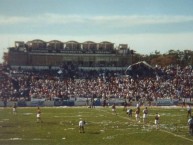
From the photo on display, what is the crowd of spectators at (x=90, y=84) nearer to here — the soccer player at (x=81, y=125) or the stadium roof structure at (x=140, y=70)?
the stadium roof structure at (x=140, y=70)

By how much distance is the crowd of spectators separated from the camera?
7848 centimetres

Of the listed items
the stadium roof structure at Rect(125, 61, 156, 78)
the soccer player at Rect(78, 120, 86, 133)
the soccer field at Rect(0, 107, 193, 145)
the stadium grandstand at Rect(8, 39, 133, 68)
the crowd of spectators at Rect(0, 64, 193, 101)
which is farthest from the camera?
the stadium grandstand at Rect(8, 39, 133, 68)

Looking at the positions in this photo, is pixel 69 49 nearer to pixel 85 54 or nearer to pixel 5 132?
pixel 85 54

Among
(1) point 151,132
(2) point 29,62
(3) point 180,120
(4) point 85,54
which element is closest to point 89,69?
(4) point 85,54

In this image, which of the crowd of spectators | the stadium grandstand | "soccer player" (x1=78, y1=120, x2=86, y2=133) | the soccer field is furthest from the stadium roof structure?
"soccer player" (x1=78, y1=120, x2=86, y2=133)

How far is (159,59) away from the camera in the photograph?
518 feet

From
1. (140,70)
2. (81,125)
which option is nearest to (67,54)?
(140,70)

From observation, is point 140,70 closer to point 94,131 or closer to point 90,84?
point 90,84

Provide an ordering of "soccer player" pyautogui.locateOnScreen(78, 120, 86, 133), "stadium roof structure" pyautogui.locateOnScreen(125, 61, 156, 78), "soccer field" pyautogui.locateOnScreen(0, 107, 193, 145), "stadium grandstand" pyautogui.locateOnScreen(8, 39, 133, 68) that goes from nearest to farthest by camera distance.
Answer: "soccer field" pyautogui.locateOnScreen(0, 107, 193, 145) → "soccer player" pyautogui.locateOnScreen(78, 120, 86, 133) → "stadium roof structure" pyautogui.locateOnScreen(125, 61, 156, 78) → "stadium grandstand" pyautogui.locateOnScreen(8, 39, 133, 68)

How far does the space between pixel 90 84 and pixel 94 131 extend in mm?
44376

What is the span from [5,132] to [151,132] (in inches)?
525

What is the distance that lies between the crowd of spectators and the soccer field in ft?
77.7

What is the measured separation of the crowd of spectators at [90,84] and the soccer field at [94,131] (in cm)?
2368

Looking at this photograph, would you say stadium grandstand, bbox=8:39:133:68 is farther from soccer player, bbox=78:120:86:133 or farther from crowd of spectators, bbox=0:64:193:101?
soccer player, bbox=78:120:86:133
